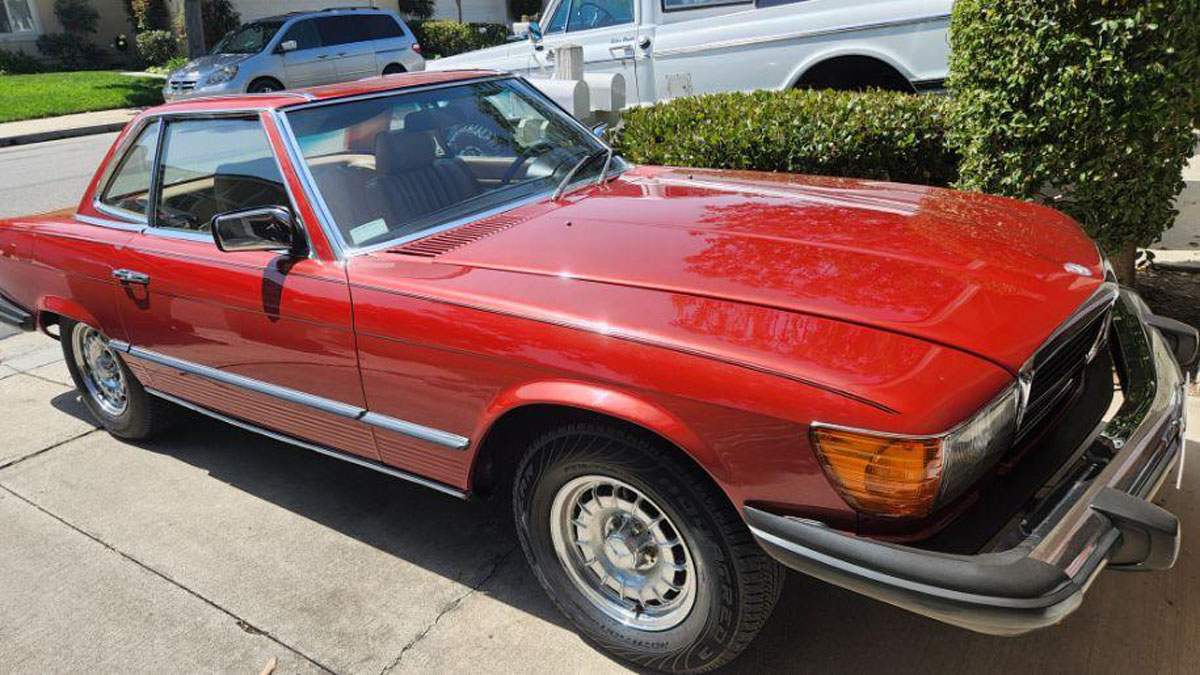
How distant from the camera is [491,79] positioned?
13.0 ft

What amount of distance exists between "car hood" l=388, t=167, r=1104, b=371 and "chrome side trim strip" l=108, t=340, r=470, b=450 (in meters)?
0.54

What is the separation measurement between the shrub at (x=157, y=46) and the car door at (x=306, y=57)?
1119 centimetres

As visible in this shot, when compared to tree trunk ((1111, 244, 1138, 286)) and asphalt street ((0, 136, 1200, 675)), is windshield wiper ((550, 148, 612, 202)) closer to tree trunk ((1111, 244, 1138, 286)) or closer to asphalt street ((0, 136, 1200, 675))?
asphalt street ((0, 136, 1200, 675))

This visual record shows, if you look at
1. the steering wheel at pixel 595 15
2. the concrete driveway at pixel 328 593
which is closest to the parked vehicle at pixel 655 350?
the concrete driveway at pixel 328 593

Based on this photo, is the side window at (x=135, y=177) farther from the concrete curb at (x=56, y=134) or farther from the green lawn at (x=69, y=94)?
the green lawn at (x=69, y=94)

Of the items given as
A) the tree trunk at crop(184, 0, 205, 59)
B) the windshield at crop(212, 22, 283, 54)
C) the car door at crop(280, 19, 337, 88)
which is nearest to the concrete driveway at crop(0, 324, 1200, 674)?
the car door at crop(280, 19, 337, 88)

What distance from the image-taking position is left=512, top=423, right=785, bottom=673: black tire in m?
2.27

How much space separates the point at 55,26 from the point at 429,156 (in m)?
27.8

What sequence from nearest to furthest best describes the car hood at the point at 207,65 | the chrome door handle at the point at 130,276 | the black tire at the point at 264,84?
the chrome door handle at the point at 130,276, the car hood at the point at 207,65, the black tire at the point at 264,84

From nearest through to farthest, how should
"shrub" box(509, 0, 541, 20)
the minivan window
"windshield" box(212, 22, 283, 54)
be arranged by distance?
"windshield" box(212, 22, 283, 54) < the minivan window < "shrub" box(509, 0, 541, 20)

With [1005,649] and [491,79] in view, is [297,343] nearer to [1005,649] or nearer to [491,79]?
[491,79]

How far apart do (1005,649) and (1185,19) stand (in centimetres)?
302

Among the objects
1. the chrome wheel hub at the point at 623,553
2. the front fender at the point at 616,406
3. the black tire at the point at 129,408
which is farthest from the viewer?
the black tire at the point at 129,408

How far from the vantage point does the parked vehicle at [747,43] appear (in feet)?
20.4
